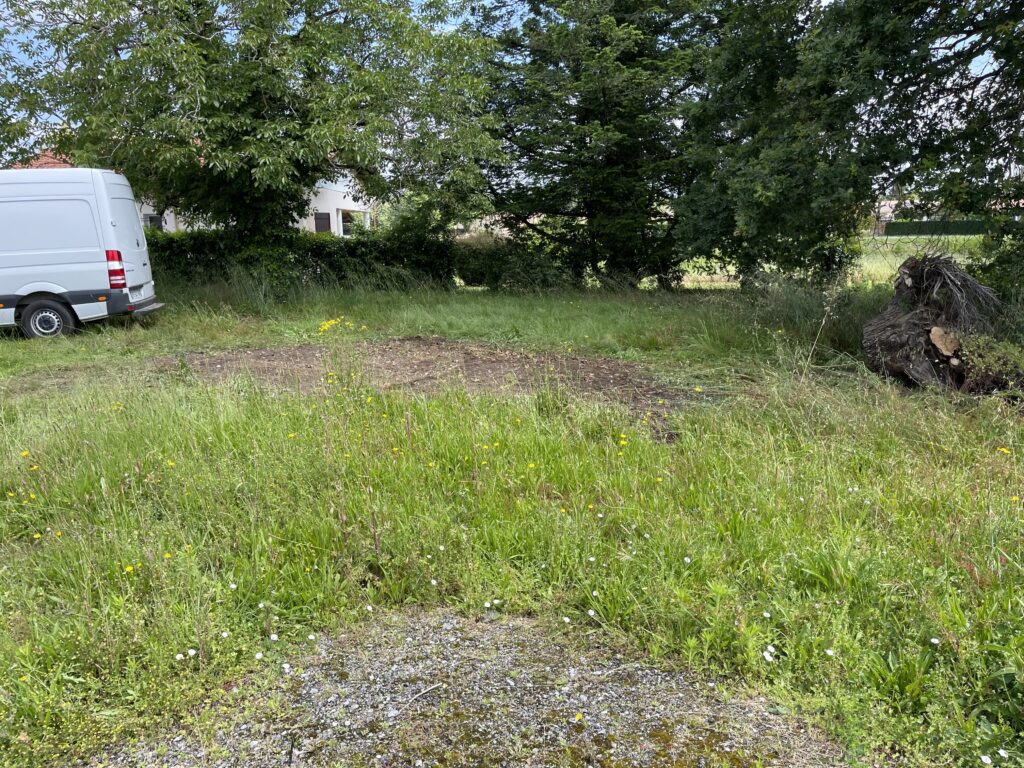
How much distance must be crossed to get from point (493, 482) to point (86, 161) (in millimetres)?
10726

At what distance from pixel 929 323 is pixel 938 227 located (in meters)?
2.74

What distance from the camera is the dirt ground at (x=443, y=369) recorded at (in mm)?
5980

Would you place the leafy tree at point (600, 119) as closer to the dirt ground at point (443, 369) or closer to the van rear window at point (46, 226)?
the dirt ground at point (443, 369)

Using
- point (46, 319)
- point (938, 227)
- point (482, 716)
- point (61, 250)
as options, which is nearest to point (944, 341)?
point (938, 227)

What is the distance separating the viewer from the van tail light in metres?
10.2

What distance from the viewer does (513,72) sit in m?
14.7

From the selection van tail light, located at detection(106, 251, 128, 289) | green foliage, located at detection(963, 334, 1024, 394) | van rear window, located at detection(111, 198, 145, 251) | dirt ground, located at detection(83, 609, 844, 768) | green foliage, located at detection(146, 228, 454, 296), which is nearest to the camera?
dirt ground, located at detection(83, 609, 844, 768)

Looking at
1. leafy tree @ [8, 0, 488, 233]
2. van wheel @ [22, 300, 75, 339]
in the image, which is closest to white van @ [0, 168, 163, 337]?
van wheel @ [22, 300, 75, 339]

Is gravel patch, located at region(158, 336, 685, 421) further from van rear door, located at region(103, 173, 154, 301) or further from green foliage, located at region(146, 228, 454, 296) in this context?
green foliage, located at region(146, 228, 454, 296)

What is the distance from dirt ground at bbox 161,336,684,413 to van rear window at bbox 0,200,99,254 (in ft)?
11.1

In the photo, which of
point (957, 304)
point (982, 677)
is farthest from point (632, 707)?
point (957, 304)

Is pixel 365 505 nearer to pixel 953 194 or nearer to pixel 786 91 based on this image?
pixel 953 194

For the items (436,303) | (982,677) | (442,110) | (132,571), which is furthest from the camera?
(436,303)

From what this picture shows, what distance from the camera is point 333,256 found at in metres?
16.2
